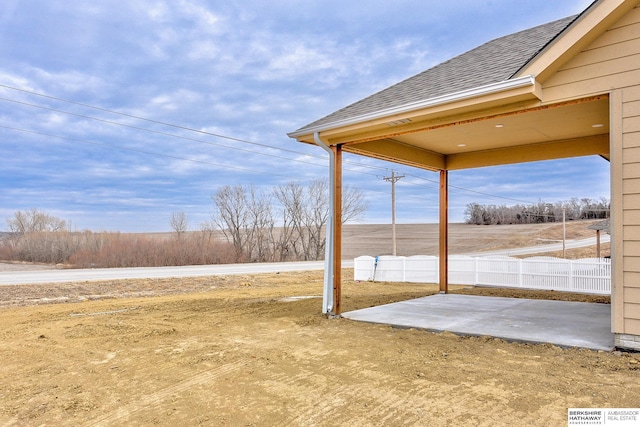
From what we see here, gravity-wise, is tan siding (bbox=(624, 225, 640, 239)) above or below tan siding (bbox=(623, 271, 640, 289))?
above

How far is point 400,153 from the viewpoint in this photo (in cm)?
799

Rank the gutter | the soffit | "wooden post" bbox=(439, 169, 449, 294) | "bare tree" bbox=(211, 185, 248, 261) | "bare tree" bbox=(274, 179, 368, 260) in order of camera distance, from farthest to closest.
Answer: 1. "bare tree" bbox=(274, 179, 368, 260)
2. "bare tree" bbox=(211, 185, 248, 261)
3. "wooden post" bbox=(439, 169, 449, 294)
4. the soffit
5. the gutter

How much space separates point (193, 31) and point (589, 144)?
1333cm

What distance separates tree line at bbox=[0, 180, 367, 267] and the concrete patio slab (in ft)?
44.0

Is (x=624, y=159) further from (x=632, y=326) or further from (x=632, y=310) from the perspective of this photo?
(x=632, y=326)

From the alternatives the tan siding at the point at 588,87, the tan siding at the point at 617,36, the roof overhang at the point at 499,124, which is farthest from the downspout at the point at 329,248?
the tan siding at the point at 617,36

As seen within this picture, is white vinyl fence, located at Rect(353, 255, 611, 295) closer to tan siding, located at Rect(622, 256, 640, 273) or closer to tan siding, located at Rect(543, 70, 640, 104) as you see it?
tan siding, located at Rect(622, 256, 640, 273)

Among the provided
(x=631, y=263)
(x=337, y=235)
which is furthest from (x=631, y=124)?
(x=337, y=235)

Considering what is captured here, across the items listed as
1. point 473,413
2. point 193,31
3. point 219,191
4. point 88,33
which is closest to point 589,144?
point 473,413

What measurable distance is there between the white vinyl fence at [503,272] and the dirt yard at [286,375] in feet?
22.5

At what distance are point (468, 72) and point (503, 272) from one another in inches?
296

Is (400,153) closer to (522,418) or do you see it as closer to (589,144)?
(589,144)

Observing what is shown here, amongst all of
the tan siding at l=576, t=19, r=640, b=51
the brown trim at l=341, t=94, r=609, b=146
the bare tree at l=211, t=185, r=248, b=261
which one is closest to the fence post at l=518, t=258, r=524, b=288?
the brown trim at l=341, t=94, r=609, b=146

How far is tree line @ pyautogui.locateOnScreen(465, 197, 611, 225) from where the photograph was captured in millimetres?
38375
